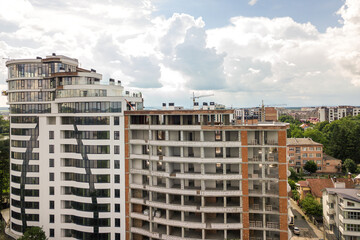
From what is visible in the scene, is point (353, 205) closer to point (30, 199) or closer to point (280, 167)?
point (280, 167)

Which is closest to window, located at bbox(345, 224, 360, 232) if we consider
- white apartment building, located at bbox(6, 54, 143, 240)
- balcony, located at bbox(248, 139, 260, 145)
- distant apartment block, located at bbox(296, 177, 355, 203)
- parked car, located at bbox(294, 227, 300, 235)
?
parked car, located at bbox(294, 227, 300, 235)

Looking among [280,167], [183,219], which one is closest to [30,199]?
[183,219]

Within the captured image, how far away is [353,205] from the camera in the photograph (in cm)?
4553

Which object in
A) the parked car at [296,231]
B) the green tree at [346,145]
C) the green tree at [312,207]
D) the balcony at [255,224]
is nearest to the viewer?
the balcony at [255,224]

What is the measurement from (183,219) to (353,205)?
1311 inches

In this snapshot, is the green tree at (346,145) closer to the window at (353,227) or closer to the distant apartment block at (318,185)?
the distant apartment block at (318,185)

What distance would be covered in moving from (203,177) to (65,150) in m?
28.6

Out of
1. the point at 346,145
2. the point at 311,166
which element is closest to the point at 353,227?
the point at 311,166

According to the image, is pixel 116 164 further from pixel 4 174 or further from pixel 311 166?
pixel 311 166

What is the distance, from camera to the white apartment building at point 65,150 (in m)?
45.2

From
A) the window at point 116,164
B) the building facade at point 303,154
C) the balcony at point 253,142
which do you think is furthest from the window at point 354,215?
the building facade at point 303,154

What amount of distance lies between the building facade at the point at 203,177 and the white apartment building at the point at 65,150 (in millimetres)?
3452

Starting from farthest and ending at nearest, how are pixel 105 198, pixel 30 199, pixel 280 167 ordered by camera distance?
pixel 30 199 < pixel 105 198 < pixel 280 167

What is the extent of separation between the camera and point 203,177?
133ft
